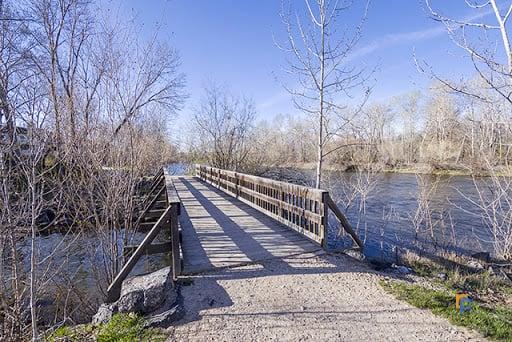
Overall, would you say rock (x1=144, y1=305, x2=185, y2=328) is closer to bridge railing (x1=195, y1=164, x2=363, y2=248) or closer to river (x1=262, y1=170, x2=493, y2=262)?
bridge railing (x1=195, y1=164, x2=363, y2=248)

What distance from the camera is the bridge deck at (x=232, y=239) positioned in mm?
4547

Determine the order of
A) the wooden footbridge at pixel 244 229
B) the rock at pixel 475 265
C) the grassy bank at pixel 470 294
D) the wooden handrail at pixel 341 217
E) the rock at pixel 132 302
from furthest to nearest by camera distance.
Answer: the rock at pixel 475 265 < the wooden handrail at pixel 341 217 < the wooden footbridge at pixel 244 229 < the rock at pixel 132 302 < the grassy bank at pixel 470 294

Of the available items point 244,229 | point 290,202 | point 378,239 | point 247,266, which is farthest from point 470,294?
point 378,239

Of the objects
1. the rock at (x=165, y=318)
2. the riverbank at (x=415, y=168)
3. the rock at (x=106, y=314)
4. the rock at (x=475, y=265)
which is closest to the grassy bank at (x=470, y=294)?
the rock at (x=475, y=265)

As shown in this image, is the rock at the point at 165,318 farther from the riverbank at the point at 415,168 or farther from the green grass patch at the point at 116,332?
the riverbank at the point at 415,168

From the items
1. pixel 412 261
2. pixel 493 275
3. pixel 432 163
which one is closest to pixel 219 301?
pixel 412 261

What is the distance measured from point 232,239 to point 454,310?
348 cm

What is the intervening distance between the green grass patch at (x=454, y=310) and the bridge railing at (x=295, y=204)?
1357 millimetres

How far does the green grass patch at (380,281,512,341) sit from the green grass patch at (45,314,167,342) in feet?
9.10

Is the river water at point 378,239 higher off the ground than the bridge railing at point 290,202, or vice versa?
the bridge railing at point 290,202

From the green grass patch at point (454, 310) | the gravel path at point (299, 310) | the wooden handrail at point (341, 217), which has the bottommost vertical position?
the gravel path at point (299, 310)

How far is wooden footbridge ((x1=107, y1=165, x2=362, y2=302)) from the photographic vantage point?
408 centimetres

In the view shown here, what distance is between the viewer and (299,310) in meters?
3.14

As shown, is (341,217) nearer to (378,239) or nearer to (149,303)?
(149,303)
